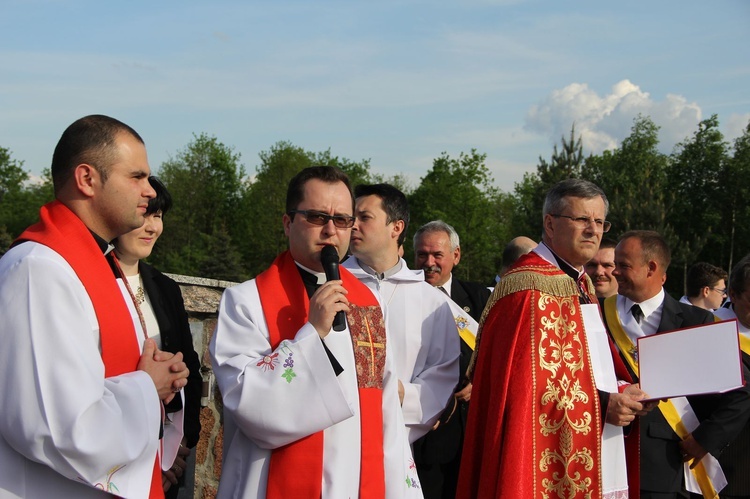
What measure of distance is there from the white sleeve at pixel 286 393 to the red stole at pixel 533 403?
Answer: 4.47ft

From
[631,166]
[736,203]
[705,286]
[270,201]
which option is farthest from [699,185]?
[705,286]

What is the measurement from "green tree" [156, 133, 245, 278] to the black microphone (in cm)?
5256

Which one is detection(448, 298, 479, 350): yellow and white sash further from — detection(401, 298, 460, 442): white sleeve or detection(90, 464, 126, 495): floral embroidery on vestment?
detection(90, 464, 126, 495): floral embroidery on vestment

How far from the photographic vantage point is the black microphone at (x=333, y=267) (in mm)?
3486

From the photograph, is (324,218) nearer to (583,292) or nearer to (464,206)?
(583,292)

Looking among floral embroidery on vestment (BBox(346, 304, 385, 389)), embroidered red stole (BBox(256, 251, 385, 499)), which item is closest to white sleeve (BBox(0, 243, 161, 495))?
embroidered red stole (BBox(256, 251, 385, 499))

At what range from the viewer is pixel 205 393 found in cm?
543

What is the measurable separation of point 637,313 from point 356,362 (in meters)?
2.64

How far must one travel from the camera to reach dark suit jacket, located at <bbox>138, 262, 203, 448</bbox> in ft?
13.5

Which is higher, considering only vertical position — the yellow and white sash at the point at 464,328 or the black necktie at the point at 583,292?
the black necktie at the point at 583,292

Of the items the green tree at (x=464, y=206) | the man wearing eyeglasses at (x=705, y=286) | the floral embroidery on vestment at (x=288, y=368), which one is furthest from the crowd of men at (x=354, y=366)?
the green tree at (x=464, y=206)

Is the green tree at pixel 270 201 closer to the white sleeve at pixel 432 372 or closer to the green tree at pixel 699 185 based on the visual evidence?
the green tree at pixel 699 185

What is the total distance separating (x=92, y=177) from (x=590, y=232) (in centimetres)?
300

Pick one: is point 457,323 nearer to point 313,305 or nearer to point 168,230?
point 313,305
